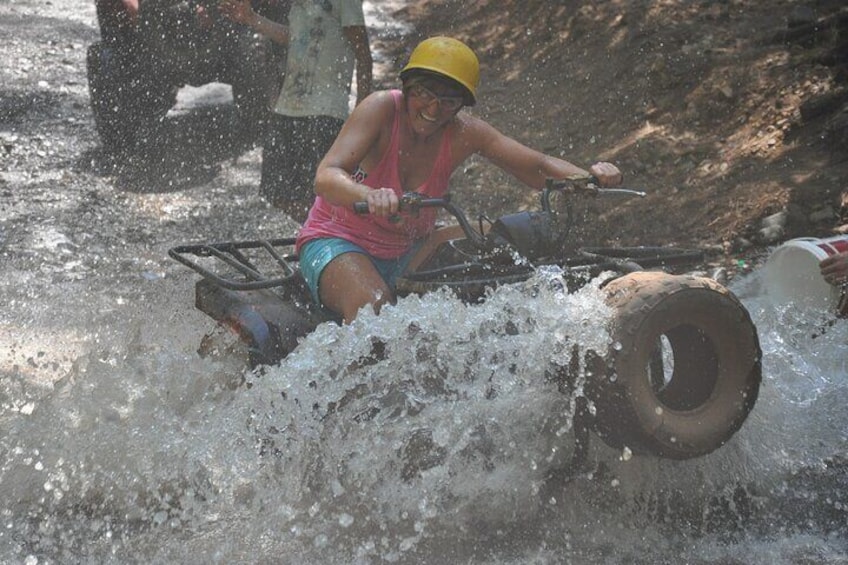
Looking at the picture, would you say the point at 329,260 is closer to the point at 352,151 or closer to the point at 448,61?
the point at 352,151

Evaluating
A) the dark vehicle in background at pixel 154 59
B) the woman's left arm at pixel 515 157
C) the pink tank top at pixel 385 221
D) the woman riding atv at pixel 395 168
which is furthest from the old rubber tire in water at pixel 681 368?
the dark vehicle in background at pixel 154 59

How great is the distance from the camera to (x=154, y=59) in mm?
9312

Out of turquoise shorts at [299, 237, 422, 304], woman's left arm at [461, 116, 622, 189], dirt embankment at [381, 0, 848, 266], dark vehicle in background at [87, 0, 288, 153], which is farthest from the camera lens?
dark vehicle in background at [87, 0, 288, 153]

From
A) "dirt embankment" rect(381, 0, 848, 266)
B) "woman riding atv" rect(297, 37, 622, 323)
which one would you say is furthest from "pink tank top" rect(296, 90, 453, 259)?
"dirt embankment" rect(381, 0, 848, 266)

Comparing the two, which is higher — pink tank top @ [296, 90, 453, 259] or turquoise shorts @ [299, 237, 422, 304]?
pink tank top @ [296, 90, 453, 259]

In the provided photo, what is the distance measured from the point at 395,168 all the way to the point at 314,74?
8.08ft

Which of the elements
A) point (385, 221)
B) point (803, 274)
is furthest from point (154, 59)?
point (803, 274)

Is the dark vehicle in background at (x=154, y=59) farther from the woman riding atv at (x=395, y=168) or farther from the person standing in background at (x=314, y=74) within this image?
the woman riding atv at (x=395, y=168)

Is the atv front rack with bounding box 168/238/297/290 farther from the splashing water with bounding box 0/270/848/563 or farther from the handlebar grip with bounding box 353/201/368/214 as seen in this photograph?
the handlebar grip with bounding box 353/201/368/214

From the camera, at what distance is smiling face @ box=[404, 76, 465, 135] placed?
4289 millimetres

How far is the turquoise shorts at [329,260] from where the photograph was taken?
433 cm

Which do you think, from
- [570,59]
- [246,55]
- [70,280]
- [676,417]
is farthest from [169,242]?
[676,417]

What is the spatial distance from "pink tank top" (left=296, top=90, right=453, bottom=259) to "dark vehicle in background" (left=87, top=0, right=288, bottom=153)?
4845 millimetres

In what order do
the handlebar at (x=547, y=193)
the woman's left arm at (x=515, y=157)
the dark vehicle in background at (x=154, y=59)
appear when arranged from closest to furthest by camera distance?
the handlebar at (x=547, y=193) < the woman's left arm at (x=515, y=157) < the dark vehicle in background at (x=154, y=59)
